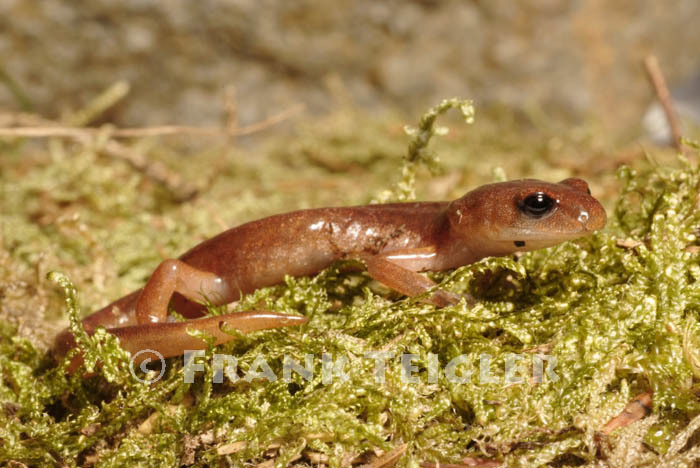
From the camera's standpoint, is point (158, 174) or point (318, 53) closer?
point (158, 174)

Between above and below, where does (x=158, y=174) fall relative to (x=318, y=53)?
below

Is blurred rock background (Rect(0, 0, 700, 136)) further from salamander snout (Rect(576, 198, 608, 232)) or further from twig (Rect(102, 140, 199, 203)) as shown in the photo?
salamander snout (Rect(576, 198, 608, 232))

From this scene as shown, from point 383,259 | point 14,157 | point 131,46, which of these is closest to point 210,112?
point 131,46

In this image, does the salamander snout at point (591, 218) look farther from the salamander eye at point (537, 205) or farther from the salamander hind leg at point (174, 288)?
the salamander hind leg at point (174, 288)

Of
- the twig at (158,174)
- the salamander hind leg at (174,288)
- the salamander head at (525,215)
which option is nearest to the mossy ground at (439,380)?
the salamander head at (525,215)

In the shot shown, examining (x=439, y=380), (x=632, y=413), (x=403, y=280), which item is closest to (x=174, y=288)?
(x=403, y=280)

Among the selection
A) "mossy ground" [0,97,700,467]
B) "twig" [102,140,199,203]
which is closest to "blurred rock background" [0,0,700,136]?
"twig" [102,140,199,203]

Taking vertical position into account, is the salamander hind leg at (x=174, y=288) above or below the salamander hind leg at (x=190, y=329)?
above

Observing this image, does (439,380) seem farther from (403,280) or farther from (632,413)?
(632,413)

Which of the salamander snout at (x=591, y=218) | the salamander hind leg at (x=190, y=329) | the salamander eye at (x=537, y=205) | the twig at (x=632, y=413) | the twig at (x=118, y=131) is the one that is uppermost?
the twig at (x=118, y=131)
